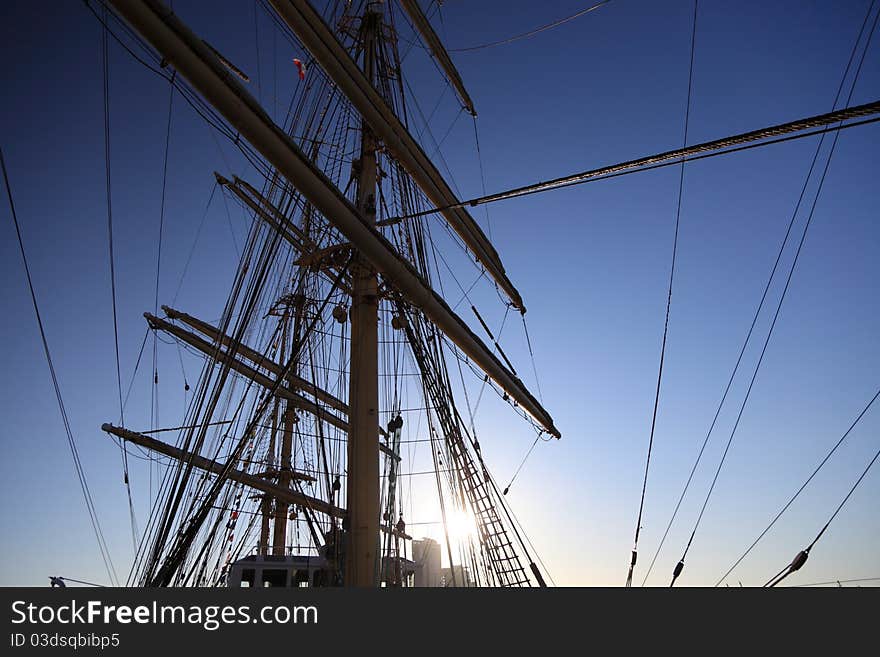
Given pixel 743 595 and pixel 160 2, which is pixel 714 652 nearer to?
pixel 743 595

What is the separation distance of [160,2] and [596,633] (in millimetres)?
7801

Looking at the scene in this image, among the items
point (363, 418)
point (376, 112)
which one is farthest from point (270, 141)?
point (363, 418)

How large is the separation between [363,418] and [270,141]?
454 centimetres

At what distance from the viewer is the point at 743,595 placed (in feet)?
12.1

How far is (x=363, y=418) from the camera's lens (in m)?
8.68

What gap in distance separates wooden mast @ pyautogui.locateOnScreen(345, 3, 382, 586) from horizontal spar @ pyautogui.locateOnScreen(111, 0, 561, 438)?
2.36 ft

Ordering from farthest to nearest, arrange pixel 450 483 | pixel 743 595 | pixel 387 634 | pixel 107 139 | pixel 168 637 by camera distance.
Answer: pixel 450 483 < pixel 107 139 < pixel 743 595 < pixel 387 634 < pixel 168 637

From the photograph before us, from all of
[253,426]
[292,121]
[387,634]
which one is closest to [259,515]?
[253,426]

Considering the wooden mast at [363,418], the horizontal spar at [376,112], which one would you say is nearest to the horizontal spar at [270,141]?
the wooden mast at [363,418]

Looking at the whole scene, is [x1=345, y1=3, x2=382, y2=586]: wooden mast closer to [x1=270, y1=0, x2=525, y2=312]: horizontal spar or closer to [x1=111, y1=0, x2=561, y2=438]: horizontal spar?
[x1=111, y1=0, x2=561, y2=438]: horizontal spar

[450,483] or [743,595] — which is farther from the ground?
[450,483]

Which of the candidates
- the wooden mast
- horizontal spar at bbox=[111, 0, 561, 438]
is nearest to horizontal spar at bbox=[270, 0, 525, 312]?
the wooden mast

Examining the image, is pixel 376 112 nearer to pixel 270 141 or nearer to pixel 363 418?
pixel 270 141

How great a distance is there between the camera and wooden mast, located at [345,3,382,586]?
7.66 metres
